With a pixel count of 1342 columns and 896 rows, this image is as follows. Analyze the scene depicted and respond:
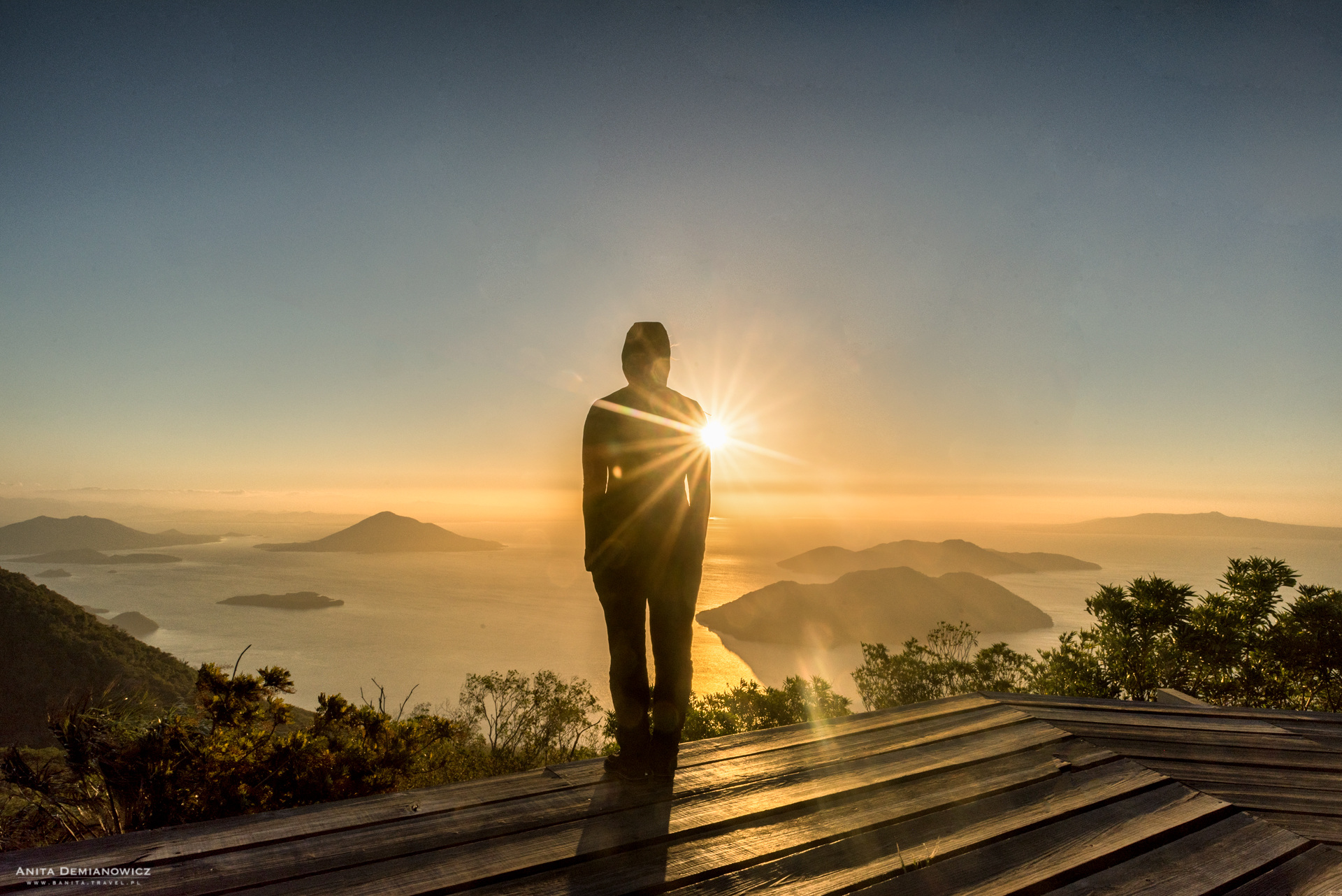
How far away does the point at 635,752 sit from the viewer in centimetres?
276

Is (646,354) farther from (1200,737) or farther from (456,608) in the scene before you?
(456,608)

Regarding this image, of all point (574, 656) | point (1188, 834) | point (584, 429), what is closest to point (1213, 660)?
point (1188, 834)

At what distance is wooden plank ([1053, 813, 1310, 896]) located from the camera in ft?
6.60

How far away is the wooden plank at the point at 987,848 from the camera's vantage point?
197 centimetres

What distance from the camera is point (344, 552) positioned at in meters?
177

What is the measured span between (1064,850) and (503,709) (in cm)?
1488

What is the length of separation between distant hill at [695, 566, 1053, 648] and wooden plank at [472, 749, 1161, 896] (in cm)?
6453

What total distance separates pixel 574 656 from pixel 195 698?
229 feet

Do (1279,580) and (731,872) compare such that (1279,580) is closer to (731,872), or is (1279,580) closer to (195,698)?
(731,872)

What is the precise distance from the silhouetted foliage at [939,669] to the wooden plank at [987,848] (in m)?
10.4

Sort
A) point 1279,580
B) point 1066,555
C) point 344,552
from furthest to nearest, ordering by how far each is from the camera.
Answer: point 344,552 < point 1066,555 < point 1279,580

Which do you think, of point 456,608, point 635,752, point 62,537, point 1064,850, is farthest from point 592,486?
point 62,537

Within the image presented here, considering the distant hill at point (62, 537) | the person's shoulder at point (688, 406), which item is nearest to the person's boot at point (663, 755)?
the person's shoulder at point (688, 406)

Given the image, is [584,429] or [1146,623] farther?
[1146,623]
